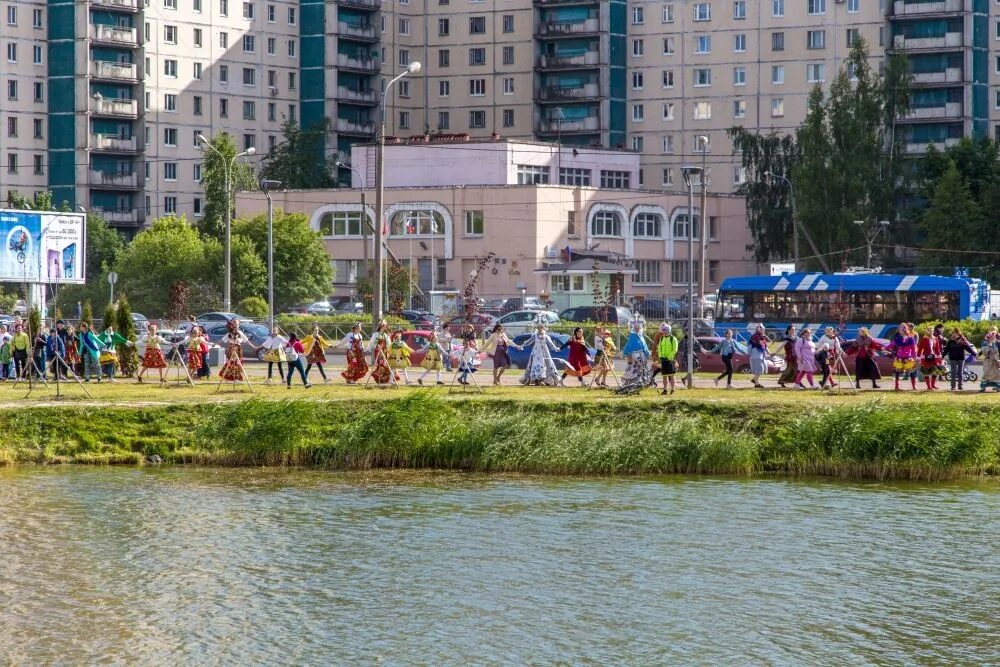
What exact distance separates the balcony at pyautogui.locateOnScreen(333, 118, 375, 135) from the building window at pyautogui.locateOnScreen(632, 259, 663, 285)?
2742 cm

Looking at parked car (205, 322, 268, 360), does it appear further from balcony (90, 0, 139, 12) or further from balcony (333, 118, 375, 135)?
balcony (333, 118, 375, 135)

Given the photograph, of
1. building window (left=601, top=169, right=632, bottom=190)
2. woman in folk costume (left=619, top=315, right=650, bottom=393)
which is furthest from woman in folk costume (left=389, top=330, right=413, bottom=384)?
building window (left=601, top=169, right=632, bottom=190)

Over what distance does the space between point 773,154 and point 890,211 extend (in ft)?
37.6

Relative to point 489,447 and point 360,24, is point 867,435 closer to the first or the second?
point 489,447

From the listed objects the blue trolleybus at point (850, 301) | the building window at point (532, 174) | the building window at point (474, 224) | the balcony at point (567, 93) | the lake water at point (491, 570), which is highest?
the balcony at point (567, 93)

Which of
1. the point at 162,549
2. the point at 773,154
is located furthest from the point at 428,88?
the point at 162,549

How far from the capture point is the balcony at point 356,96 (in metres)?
117

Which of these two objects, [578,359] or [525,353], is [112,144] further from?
[578,359]

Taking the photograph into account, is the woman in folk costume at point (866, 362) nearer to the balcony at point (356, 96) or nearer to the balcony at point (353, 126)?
the balcony at point (356, 96)

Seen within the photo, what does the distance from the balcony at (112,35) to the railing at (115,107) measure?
12.4 ft

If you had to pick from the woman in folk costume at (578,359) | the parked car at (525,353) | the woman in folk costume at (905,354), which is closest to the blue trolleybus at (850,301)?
the parked car at (525,353)

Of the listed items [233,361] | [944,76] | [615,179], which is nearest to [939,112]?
[944,76]

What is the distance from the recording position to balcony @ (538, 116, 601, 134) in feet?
378

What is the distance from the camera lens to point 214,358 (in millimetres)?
50906
